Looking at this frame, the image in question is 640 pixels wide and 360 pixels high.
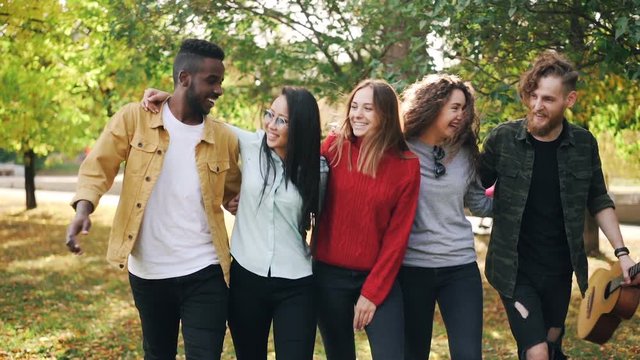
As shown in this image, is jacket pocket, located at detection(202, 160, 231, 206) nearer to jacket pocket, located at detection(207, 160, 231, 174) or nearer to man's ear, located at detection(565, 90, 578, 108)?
jacket pocket, located at detection(207, 160, 231, 174)

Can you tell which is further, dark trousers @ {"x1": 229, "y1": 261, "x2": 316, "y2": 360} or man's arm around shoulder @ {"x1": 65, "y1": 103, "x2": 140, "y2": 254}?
dark trousers @ {"x1": 229, "y1": 261, "x2": 316, "y2": 360}

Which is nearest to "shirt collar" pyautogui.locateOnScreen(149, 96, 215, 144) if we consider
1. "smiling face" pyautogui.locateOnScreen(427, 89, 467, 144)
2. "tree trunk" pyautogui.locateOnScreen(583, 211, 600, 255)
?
"smiling face" pyautogui.locateOnScreen(427, 89, 467, 144)

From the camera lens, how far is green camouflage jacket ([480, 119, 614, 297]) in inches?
177

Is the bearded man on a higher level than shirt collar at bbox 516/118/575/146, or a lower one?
lower

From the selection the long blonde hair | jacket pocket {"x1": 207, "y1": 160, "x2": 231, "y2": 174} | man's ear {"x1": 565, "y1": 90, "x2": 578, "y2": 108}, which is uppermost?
man's ear {"x1": 565, "y1": 90, "x2": 578, "y2": 108}

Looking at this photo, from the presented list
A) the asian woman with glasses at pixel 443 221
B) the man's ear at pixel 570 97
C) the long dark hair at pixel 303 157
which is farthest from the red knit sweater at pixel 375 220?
the man's ear at pixel 570 97

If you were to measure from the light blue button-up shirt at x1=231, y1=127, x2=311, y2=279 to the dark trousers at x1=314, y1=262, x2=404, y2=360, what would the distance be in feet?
0.46

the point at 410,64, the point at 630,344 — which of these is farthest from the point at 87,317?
the point at 630,344

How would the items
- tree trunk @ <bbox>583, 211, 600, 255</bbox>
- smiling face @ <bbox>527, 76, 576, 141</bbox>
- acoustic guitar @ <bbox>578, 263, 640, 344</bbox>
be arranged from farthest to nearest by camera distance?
tree trunk @ <bbox>583, 211, 600, 255</bbox>
acoustic guitar @ <bbox>578, 263, 640, 344</bbox>
smiling face @ <bbox>527, 76, 576, 141</bbox>

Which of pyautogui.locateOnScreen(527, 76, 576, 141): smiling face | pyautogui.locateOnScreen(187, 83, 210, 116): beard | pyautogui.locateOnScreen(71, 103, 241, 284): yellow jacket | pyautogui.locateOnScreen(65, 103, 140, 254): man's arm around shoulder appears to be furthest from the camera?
pyautogui.locateOnScreen(527, 76, 576, 141): smiling face

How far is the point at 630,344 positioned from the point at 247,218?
633cm

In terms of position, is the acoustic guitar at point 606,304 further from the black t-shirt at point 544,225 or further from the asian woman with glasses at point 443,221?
the asian woman with glasses at point 443,221

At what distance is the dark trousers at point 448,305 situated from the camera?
4.36m

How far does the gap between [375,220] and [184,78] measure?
122 cm
